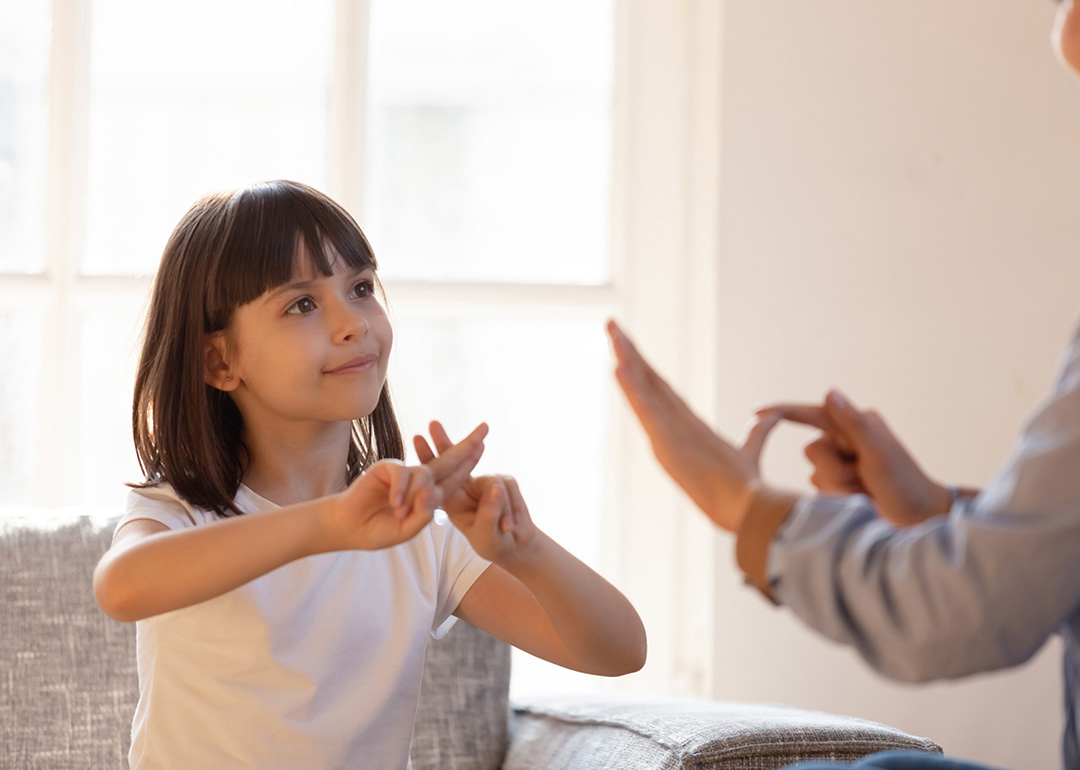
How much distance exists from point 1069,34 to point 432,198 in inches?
52.7

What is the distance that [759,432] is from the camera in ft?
2.78

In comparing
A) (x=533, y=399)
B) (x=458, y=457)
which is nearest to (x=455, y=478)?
(x=458, y=457)

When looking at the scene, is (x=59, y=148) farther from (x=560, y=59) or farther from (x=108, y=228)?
(x=560, y=59)

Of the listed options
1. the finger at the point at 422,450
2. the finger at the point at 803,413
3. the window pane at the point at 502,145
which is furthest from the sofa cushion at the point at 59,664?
the finger at the point at 803,413

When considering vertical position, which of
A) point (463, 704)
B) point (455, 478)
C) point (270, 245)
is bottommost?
point (463, 704)

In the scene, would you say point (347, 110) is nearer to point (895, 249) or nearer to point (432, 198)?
point (432, 198)

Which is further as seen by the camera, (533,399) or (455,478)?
(533,399)

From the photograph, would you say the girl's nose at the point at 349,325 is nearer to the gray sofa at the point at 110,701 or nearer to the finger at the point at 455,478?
the finger at the point at 455,478

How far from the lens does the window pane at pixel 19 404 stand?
1920 mm

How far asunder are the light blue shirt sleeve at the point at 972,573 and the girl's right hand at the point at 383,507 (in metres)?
0.34

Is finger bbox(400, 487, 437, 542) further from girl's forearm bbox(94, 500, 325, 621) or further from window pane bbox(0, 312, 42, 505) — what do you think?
window pane bbox(0, 312, 42, 505)

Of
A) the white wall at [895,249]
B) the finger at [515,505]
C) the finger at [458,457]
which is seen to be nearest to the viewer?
the finger at [458,457]

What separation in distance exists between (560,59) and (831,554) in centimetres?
147

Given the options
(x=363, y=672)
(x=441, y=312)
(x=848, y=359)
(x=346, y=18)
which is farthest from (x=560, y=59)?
(x=363, y=672)
